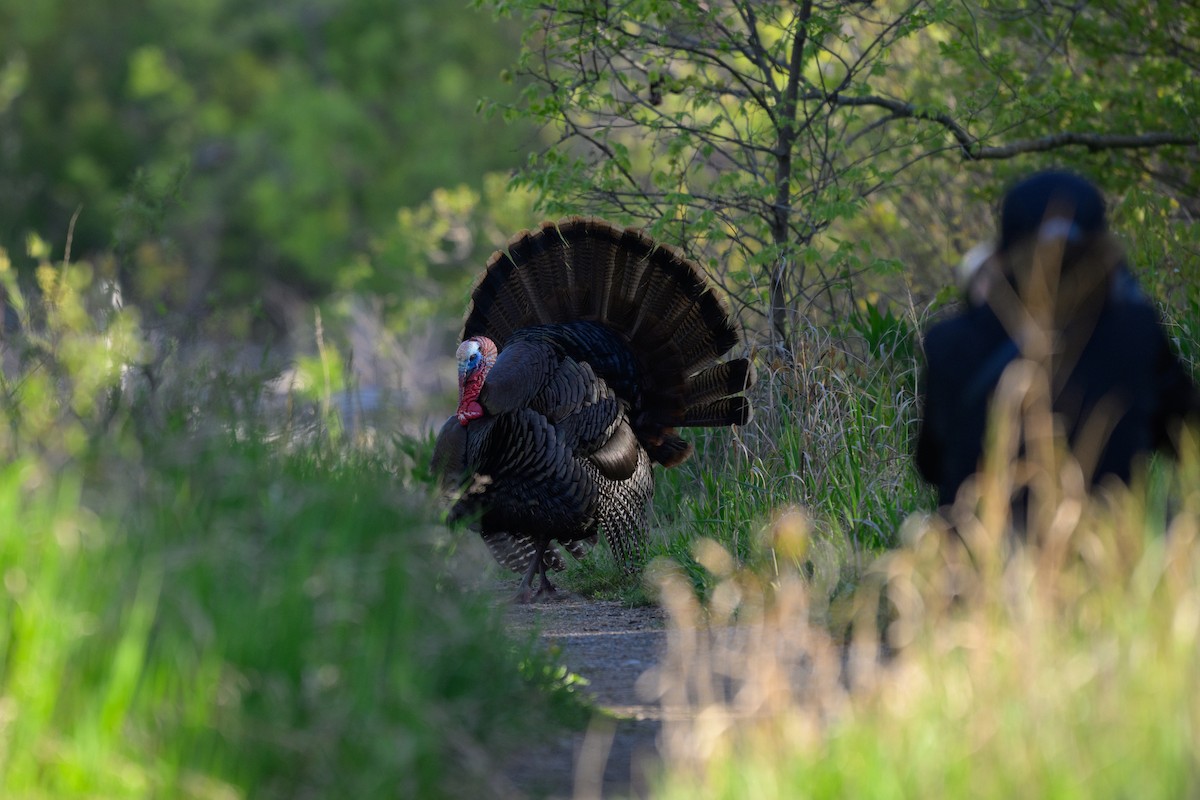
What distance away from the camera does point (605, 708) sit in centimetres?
429

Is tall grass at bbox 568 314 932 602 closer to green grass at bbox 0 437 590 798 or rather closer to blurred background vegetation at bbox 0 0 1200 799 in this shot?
blurred background vegetation at bbox 0 0 1200 799

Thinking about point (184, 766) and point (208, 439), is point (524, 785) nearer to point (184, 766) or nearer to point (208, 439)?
point (184, 766)

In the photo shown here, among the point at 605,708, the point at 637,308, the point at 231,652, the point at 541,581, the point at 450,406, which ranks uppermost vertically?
the point at 450,406

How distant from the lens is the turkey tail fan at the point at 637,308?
7.31 m

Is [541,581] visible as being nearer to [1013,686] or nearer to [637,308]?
[637,308]

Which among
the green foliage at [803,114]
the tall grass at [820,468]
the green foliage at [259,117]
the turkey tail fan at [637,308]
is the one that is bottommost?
the tall grass at [820,468]

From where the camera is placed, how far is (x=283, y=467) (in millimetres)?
4375

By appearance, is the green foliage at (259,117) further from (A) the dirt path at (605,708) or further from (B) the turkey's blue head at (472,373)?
(A) the dirt path at (605,708)

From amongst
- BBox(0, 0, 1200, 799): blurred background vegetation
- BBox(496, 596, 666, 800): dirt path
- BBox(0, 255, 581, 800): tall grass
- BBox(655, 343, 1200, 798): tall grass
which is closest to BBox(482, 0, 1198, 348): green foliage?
BBox(0, 0, 1200, 799): blurred background vegetation

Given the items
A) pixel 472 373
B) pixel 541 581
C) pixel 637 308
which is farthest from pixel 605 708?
pixel 637 308

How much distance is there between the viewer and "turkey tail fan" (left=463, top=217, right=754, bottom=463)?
731cm

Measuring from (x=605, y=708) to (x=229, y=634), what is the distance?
1.43 metres

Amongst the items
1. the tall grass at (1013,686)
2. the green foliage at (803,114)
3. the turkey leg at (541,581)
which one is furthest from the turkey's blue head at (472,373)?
the tall grass at (1013,686)

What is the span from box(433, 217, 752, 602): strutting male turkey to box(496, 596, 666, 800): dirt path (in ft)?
1.89
